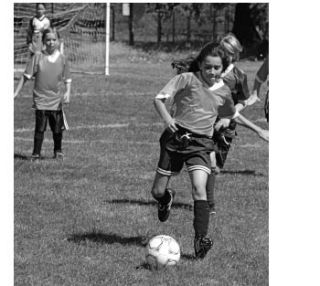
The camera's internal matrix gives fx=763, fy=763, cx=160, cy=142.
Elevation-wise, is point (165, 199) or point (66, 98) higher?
point (66, 98)

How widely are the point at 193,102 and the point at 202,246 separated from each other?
1.22 metres

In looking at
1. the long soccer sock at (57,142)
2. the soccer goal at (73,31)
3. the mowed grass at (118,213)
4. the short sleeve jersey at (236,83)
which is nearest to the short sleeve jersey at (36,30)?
the soccer goal at (73,31)

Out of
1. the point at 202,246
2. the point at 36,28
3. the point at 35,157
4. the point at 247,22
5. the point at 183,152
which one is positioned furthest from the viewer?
the point at 247,22

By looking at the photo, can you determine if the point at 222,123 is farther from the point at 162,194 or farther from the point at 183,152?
the point at 162,194

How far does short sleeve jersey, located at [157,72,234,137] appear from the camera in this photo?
6266mm

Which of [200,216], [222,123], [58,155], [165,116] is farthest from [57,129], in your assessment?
[200,216]

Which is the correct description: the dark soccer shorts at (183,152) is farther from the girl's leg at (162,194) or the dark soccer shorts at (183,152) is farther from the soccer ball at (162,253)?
the soccer ball at (162,253)

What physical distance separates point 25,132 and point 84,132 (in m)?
1.02

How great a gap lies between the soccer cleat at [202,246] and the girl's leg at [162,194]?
0.65m

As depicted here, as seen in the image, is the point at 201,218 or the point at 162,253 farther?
the point at 201,218

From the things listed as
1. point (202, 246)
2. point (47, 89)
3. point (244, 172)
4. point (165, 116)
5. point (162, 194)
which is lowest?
point (244, 172)

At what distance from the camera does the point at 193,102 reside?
6.34 meters

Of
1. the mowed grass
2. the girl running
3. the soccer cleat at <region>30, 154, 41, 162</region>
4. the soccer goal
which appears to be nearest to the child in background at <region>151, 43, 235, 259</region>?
the mowed grass

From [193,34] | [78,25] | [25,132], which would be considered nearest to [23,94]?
[25,132]
